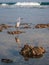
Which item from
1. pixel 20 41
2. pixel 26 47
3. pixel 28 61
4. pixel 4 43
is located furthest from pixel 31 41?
pixel 28 61

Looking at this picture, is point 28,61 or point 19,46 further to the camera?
point 19,46

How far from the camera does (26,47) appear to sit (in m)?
11.9

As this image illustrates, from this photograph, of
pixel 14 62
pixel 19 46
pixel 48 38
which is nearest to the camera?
pixel 14 62

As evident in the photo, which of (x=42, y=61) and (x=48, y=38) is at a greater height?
(x=42, y=61)

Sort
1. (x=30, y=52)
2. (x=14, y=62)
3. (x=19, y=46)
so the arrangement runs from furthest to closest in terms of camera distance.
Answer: (x=19, y=46), (x=30, y=52), (x=14, y=62)

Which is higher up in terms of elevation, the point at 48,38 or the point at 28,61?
the point at 28,61

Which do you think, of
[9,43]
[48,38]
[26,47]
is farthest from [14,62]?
[48,38]

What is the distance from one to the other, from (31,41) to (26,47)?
262 centimetres

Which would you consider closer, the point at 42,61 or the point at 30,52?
the point at 42,61

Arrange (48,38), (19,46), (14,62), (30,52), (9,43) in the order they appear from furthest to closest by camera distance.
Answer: (48,38) → (9,43) → (19,46) → (30,52) → (14,62)

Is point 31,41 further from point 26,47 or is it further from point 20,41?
point 26,47

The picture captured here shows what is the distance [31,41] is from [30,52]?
2.98 m

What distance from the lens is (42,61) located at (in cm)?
1068

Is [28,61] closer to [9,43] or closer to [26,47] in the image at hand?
[26,47]
